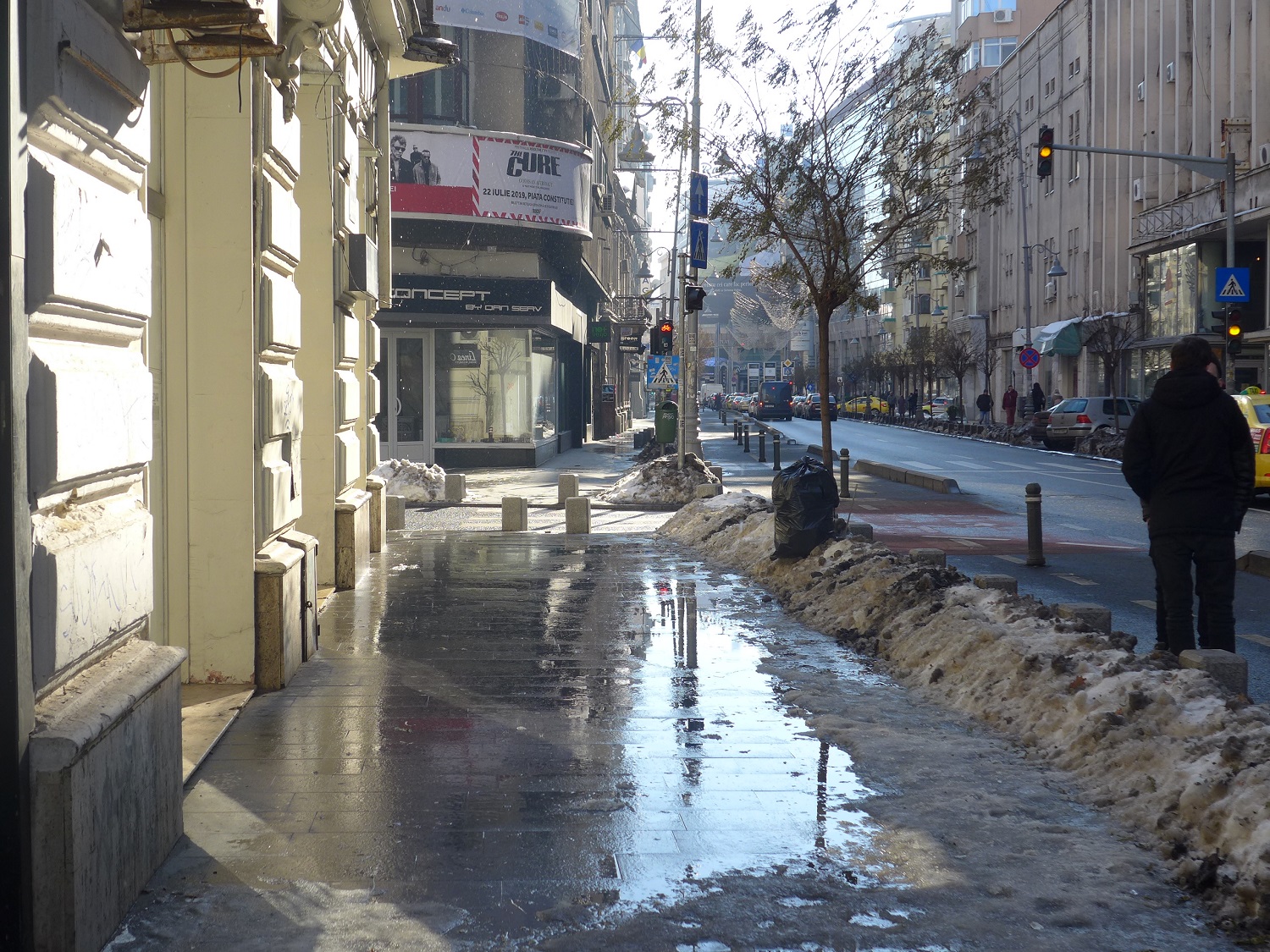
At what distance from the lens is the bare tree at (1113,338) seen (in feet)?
142

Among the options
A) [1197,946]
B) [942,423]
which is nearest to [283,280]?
[1197,946]

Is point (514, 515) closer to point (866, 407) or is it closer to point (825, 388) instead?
point (825, 388)

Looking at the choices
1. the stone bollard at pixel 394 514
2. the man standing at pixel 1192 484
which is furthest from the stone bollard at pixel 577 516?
the man standing at pixel 1192 484

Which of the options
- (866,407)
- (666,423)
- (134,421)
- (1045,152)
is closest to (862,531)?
(134,421)

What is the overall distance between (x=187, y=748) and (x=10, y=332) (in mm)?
2857

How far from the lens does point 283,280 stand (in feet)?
24.4

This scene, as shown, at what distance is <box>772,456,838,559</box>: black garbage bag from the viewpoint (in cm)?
1091

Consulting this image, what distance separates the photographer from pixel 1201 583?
711cm

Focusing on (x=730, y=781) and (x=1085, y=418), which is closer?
(x=730, y=781)

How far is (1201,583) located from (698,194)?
14.7 meters

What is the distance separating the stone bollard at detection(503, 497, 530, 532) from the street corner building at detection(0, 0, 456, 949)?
7.65 metres

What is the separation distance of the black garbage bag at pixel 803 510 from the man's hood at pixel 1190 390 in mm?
3912

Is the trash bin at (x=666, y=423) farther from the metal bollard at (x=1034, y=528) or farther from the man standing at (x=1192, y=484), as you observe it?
the man standing at (x=1192, y=484)

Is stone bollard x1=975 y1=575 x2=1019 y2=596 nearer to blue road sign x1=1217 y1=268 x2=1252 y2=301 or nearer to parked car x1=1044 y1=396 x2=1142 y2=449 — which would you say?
blue road sign x1=1217 y1=268 x2=1252 y2=301
